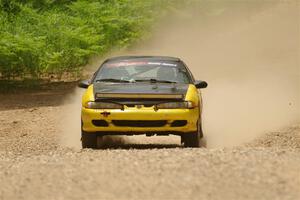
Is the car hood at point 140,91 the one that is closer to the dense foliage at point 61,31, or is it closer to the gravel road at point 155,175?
the gravel road at point 155,175

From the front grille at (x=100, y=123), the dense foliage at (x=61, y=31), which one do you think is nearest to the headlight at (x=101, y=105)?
the front grille at (x=100, y=123)

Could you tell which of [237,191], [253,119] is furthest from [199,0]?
[237,191]

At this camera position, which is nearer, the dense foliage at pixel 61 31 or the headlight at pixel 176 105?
the headlight at pixel 176 105

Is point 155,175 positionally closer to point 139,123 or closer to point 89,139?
point 139,123

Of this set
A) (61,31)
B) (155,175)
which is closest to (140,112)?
(155,175)

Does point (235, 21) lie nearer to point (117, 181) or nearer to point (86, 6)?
point (86, 6)

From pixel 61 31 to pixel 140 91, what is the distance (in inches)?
584

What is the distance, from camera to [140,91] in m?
12.2

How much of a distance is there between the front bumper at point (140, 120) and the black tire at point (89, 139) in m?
0.14

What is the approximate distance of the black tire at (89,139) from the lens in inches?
486

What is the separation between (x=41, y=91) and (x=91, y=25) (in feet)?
9.76

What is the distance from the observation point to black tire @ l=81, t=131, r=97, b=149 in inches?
486

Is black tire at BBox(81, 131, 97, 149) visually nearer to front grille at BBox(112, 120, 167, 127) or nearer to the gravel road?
front grille at BBox(112, 120, 167, 127)

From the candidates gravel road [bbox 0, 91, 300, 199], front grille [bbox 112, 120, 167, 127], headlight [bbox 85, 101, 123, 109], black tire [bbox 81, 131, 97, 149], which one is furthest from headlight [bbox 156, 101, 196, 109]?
gravel road [bbox 0, 91, 300, 199]
